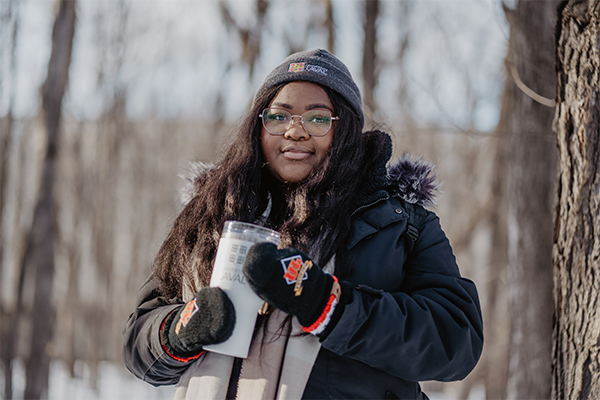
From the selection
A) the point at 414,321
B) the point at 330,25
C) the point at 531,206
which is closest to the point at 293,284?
the point at 414,321

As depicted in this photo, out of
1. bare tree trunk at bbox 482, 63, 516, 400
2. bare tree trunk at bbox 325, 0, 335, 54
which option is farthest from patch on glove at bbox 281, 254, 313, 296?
bare tree trunk at bbox 325, 0, 335, 54

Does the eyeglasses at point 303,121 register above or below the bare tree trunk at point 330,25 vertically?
below

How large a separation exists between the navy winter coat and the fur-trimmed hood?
2 cm

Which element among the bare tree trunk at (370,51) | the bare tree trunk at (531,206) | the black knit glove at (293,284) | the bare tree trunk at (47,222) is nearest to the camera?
the black knit glove at (293,284)

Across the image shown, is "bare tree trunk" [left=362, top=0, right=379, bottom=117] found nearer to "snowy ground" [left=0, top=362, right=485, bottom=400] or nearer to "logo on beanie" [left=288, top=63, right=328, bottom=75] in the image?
"logo on beanie" [left=288, top=63, right=328, bottom=75]

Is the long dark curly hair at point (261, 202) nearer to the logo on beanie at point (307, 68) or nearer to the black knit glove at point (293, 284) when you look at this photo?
the logo on beanie at point (307, 68)

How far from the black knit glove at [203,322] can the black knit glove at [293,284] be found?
0.32 ft

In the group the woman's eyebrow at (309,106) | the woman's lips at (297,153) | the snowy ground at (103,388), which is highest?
the woman's eyebrow at (309,106)

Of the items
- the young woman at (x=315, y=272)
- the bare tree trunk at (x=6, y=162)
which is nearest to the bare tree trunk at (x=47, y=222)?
the bare tree trunk at (x=6, y=162)

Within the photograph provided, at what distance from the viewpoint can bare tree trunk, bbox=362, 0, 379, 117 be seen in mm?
6158

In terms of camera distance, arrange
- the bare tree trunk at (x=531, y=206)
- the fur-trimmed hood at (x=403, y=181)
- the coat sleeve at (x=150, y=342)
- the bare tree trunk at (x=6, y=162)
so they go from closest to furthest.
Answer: the coat sleeve at (x=150, y=342) → the fur-trimmed hood at (x=403, y=181) → the bare tree trunk at (x=531, y=206) → the bare tree trunk at (x=6, y=162)

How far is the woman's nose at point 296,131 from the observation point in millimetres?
1716

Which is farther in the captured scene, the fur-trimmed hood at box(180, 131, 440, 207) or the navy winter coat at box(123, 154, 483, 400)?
the fur-trimmed hood at box(180, 131, 440, 207)

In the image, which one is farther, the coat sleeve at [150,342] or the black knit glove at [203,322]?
the coat sleeve at [150,342]
